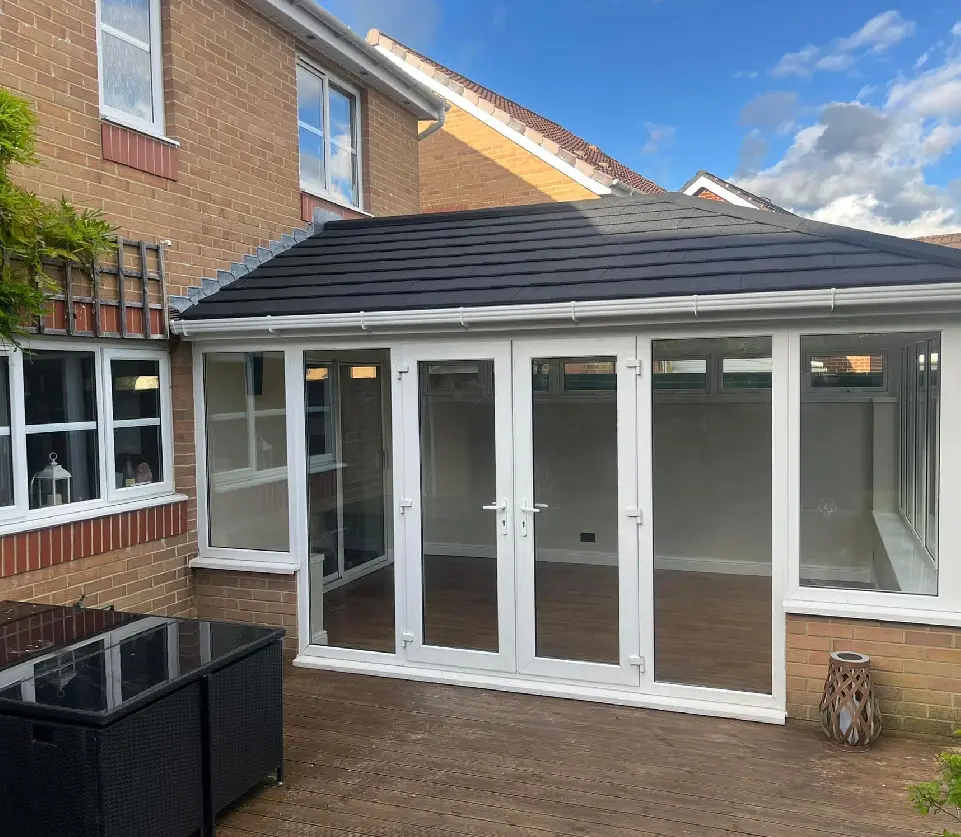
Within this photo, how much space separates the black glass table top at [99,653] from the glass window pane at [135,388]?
1703mm

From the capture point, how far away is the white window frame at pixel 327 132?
826 cm

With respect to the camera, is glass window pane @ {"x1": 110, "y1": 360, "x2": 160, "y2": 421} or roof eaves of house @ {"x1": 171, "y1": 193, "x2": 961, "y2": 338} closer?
roof eaves of house @ {"x1": 171, "y1": 193, "x2": 961, "y2": 338}

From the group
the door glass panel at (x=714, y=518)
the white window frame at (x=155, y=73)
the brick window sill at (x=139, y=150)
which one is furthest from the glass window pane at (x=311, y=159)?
the door glass panel at (x=714, y=518)

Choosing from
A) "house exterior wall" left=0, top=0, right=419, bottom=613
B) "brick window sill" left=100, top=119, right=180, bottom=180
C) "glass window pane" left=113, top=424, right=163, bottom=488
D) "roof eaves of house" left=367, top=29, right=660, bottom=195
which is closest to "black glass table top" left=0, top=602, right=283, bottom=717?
"house exterior wall" left=0, top=0, right=419, bottom=613

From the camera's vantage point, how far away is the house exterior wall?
207 inches

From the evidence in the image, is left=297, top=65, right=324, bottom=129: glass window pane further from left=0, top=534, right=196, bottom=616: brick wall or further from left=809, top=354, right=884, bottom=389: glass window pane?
left=809, top=354, right=884, bottom=389: glass window pane

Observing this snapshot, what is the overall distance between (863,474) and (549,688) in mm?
2470

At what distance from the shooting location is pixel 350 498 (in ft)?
20.9

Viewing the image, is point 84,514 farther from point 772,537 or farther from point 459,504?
point 772,537

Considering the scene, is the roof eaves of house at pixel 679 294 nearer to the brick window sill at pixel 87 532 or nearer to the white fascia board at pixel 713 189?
the brick window sill at pixel 87 532

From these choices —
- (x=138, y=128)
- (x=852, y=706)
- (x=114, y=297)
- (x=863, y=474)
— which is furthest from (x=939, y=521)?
(x=138, y=128)

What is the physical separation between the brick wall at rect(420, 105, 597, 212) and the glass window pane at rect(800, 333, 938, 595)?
9.64 m

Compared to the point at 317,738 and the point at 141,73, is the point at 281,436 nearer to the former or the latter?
the point at 317,738

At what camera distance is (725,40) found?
32.1 metres
